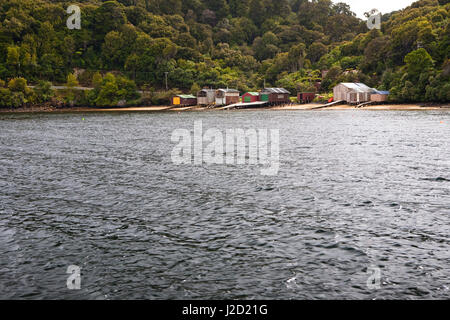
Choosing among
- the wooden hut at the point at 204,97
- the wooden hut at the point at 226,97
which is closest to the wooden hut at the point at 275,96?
the wooden hut at the point at 226,97

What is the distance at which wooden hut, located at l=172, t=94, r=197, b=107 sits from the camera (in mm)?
135250

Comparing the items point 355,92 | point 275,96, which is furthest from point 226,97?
point 355,92

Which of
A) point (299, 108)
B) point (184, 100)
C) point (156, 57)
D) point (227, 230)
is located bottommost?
point (227, 230)

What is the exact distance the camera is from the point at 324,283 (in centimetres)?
1060

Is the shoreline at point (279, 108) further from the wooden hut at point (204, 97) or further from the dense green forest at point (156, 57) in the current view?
the wooden hut at point (204, 97)

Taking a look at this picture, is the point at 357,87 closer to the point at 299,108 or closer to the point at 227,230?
the point at 299,108

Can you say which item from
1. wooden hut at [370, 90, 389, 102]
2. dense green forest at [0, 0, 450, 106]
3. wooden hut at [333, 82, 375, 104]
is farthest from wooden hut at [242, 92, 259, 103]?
wooden hut at [370, 90, 389, 102]

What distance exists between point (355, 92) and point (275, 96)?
26.5 meters

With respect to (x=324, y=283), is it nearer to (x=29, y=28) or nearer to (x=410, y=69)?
(x=410, y=69)

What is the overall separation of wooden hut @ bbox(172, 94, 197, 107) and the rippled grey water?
10844cm

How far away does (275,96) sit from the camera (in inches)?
5020

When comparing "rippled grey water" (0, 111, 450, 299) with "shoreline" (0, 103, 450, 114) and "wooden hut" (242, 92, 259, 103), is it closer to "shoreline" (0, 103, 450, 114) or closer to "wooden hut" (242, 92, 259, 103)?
"shoreline" (0, 103, 450, 114)

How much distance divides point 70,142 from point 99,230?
31267 millimetres
